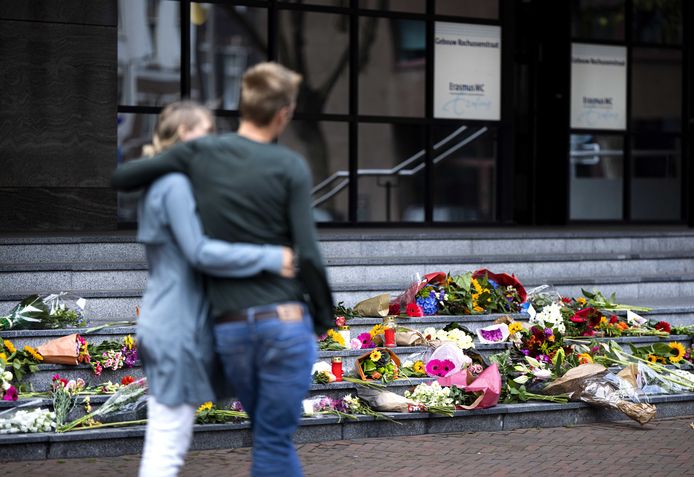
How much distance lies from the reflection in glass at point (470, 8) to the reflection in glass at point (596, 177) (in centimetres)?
224

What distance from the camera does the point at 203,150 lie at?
13.5 feet

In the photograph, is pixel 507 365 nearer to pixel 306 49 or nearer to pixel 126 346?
pixel 126 346

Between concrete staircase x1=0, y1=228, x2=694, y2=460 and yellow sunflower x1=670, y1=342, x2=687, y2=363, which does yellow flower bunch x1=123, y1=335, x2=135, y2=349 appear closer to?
concrete staircase x1=0, y1=228, x2=694, y2=460

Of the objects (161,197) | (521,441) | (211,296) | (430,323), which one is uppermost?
(161,197)

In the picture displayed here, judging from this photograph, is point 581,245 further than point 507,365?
Yes

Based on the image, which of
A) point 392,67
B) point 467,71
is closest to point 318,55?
point 392,67

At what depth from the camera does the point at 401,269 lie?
406 inches

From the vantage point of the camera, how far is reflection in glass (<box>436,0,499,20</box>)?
570 inches

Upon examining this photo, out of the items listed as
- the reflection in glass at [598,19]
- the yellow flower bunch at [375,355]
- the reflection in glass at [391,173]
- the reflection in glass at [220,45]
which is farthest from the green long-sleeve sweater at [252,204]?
the reflection in glass at [598,19]

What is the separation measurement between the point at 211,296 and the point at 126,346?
11.0 ft


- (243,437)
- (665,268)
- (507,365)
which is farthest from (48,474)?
(665,268)

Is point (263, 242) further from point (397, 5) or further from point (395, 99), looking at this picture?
point (397, 5)

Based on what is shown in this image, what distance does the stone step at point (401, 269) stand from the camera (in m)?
9.07

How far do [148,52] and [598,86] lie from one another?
6.37 metres
